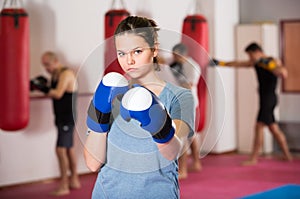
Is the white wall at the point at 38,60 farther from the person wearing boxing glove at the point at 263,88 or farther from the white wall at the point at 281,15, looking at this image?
the white wall at the point at 281,15

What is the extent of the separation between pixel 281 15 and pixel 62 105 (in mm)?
3796

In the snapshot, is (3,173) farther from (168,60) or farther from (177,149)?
(177,149)

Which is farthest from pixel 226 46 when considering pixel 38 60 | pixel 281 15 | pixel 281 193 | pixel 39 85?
pixel 39 85

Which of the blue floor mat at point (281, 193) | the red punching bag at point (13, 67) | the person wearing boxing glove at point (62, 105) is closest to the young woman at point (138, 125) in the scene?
the red punching bag at point (13, 67)

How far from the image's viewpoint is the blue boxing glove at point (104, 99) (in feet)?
5.11

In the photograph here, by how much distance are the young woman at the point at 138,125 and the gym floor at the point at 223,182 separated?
346 centimetres

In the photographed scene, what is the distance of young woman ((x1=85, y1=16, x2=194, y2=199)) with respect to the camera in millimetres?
1486

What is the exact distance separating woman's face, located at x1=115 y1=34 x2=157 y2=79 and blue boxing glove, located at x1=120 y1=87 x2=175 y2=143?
85 millimetres

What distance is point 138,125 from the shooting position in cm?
155

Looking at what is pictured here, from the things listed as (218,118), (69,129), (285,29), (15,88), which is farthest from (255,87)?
(218,118)

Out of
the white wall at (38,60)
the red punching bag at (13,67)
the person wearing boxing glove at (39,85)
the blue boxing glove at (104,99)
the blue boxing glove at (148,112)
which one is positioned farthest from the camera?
the white wall at (38,60)

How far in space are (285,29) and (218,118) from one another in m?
6.36

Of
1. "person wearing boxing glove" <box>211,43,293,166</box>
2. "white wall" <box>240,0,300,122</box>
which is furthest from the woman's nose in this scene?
"white wall" <box>240,0,300,122</box>

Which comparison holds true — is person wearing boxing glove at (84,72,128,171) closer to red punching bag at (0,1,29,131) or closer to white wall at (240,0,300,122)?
red punching bag at (0,1,29,131)
